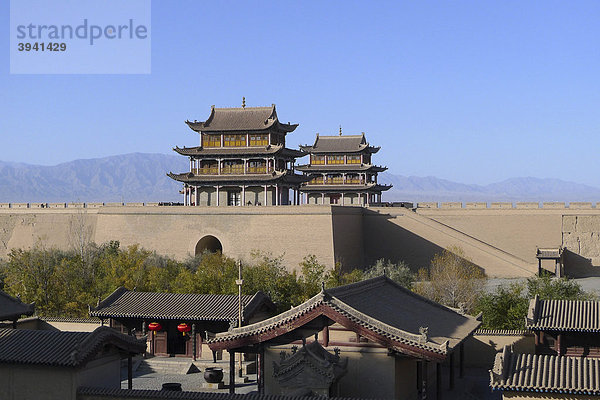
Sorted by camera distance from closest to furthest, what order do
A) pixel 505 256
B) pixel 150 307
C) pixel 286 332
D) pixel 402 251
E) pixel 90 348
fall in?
pixel 90 348 < pixel 286 332 < pixel 150 307 < pixel 505 256 < pixel 402 251

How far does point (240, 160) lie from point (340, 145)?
14962mm

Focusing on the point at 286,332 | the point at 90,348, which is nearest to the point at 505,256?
the point at 286,332

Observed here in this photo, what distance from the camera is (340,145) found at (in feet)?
222

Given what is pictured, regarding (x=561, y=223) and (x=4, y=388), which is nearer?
(x=4, y=388)

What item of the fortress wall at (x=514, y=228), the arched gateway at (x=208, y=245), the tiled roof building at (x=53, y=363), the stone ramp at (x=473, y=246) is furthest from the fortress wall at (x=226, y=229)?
the tiled roof building at (x=53, y=363)

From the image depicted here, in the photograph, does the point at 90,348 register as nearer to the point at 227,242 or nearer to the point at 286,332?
the point at 286,332

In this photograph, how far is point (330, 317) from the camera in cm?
1955

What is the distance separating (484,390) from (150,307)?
1175 centimetres

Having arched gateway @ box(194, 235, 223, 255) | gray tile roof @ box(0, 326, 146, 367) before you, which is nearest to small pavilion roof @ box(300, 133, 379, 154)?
arched gateway @ box(194, 235, 223, 255)

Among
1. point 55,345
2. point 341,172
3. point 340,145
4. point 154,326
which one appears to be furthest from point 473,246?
point 55,345

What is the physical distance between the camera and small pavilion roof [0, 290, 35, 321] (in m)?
26.8

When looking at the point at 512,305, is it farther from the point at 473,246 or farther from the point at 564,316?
the point at 473,246

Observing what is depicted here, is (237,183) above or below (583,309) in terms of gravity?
above

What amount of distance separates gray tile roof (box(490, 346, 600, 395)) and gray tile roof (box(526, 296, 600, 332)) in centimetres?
549
